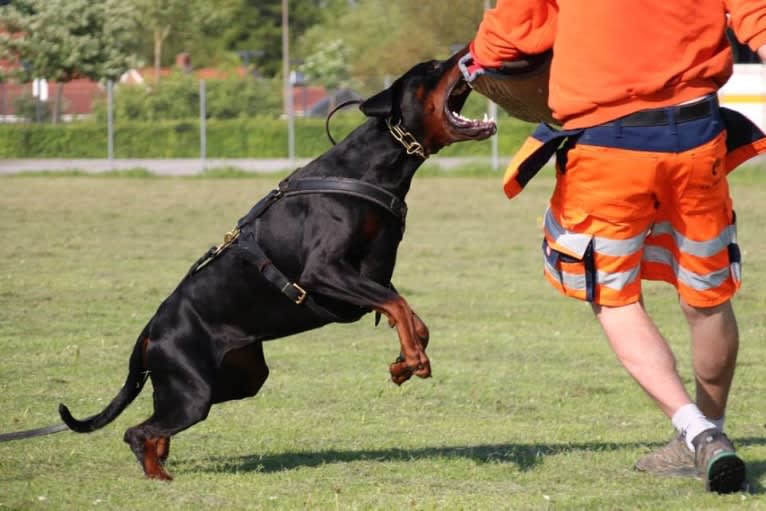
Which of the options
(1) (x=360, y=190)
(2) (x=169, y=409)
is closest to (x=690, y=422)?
(1) (x=360, y=190)

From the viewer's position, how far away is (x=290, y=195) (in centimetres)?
517

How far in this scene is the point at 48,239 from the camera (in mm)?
14273

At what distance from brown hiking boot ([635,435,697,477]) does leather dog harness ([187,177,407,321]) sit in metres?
1.25

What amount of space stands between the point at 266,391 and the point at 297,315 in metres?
1.89

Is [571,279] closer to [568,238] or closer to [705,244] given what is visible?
[568,238]

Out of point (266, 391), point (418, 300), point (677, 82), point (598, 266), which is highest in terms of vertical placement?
point (677, 82)

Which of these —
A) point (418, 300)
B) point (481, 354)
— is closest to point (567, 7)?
point (481, 354)

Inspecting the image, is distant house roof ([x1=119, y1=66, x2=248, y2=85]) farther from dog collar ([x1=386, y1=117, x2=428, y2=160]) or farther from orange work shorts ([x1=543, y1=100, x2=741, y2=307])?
orange work shorts ([x1=543, y1=100, x2=741, y2=307])

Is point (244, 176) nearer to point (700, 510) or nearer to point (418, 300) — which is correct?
point (418, 300)

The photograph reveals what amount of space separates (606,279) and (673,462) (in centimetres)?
86

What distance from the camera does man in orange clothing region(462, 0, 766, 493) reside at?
13.9 feet

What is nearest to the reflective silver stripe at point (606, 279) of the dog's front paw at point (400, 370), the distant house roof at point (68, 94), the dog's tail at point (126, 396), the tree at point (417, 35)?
the dog's front paw at point (400, 370)

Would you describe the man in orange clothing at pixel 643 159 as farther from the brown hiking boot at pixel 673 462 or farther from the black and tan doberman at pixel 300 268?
the black and tan doberman at pixel 300 268

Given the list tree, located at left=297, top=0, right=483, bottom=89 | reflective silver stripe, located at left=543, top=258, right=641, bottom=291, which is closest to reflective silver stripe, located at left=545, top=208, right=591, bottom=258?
reflective silver stripe, located at left=543, top=258, right=641, bottom=291
